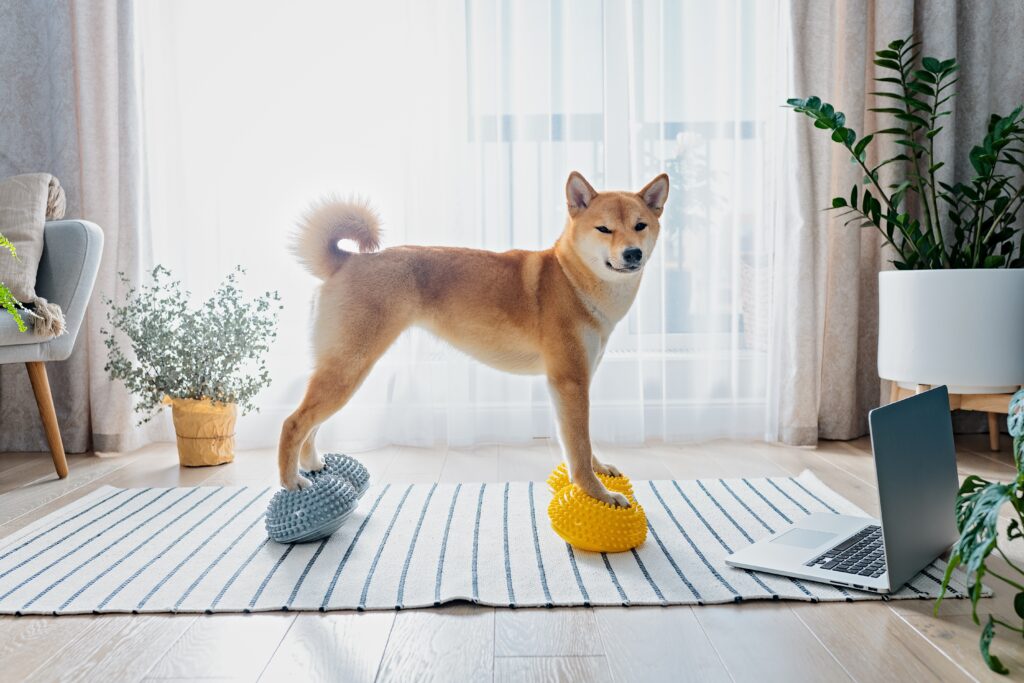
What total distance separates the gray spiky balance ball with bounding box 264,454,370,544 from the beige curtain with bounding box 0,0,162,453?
55.7 inches

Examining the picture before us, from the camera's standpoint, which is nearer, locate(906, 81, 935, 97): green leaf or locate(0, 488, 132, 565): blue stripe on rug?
locate(0, 488, 132, 565): blue stripe on rug

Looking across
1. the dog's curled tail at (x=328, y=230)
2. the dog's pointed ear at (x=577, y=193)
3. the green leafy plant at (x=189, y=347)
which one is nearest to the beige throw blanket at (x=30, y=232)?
the green leafy plant at (x=189, y=347)

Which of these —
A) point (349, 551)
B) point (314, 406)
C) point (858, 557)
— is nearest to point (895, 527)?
point (858, 557)

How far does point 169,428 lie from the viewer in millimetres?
3205

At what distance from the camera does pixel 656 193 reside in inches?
78.7

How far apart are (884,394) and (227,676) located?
2534 mm

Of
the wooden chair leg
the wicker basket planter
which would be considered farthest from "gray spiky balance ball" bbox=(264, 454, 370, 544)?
the wooden chair leg

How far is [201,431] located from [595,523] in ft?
5.13

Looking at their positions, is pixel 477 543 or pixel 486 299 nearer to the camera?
pixel 477 543

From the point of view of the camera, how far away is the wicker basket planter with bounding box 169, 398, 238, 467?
2771 millimetres

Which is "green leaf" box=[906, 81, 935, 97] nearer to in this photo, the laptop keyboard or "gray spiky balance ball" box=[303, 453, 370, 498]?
the laptop keyboard

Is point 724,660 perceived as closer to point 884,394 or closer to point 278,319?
point 884,394

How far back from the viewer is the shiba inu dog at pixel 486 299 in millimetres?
1930

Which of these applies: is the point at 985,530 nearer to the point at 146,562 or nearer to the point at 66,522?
the point at 146,562
